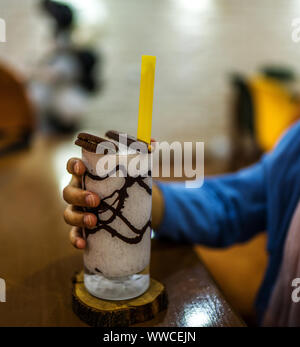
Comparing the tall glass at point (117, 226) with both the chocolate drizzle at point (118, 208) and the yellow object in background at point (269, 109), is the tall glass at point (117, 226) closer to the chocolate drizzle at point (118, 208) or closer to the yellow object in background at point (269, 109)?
the chocolate drizzle at point (118, 208)

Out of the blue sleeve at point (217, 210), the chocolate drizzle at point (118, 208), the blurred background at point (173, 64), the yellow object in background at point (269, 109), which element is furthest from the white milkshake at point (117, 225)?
the yellow object in background at point (269, 109)

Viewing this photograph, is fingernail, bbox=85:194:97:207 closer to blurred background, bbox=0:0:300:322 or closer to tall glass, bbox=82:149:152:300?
tall glass, bbox=82:149:152:300

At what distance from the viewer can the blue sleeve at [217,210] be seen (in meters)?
0.84

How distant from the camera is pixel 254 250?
1.66 metres

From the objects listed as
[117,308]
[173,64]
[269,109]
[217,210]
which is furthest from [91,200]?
[173,64]

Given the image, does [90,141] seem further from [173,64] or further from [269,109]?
[173,64]

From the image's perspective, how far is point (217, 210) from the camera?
90 cm

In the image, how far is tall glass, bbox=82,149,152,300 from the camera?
1.78ft

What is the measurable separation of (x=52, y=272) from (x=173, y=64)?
13.7ft

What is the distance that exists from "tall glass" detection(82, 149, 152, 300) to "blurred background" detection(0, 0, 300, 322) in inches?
83.8

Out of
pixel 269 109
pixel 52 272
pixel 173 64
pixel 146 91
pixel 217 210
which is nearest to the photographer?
pixel 146 91

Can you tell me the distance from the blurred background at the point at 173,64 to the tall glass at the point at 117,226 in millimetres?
2129

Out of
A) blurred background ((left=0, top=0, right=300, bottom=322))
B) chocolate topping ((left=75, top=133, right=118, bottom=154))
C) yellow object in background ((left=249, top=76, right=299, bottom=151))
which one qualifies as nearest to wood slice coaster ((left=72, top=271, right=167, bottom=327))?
chocolate topping ((left=75, top=133, right=118, bottom=154))

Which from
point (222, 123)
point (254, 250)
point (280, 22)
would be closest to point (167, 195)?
point (254, 250)
